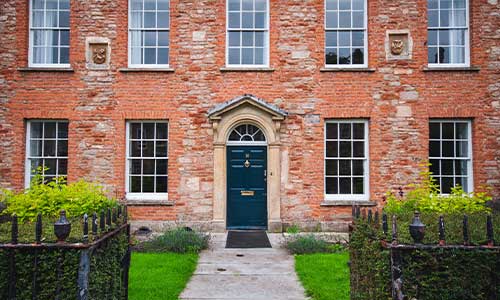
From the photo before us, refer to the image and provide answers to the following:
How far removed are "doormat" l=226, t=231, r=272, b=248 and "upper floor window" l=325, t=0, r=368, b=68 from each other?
547cm

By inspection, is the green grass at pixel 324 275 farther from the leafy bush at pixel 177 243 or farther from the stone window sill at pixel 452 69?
the stone window sill at pixel 452 69

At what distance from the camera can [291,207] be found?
1209 centimetres

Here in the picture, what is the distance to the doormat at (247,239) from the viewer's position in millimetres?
10258

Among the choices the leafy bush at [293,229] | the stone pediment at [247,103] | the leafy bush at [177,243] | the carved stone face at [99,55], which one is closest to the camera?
the leafy bush at [177,243]

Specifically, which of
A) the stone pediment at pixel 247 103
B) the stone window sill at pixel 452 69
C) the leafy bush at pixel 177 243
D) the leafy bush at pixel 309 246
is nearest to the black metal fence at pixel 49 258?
the leafy bush at pixel 177 243

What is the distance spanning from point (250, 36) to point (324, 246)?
6583 millimetres

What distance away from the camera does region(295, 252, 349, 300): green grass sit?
20.6 ft

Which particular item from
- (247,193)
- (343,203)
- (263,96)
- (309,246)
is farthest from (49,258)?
(343,203)

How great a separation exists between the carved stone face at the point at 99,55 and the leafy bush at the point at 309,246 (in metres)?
7.57

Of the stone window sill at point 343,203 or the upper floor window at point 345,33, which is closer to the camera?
the stone window sill at point 343,203

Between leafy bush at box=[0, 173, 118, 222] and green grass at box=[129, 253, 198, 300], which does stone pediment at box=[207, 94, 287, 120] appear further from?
leafy bush at box=[0, 173, 118, 222]

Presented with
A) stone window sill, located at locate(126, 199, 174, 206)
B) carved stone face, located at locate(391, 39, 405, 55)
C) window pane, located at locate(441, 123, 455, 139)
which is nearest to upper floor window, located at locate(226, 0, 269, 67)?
carved stone face, located at locate(391, 39, 405, 55)

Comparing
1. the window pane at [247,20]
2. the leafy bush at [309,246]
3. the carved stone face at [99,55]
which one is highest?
the window pane at [247,20]

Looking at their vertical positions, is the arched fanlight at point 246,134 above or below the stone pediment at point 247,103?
below
